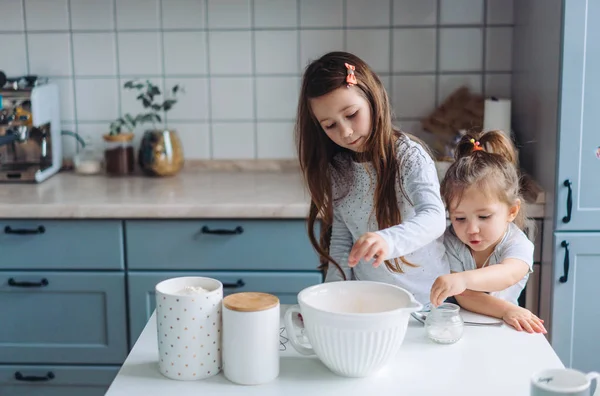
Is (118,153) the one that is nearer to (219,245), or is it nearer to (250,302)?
(219,245)

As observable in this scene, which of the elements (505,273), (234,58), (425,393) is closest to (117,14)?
(234,58)

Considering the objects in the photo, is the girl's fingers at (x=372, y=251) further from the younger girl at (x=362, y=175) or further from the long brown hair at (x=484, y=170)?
the long brown hair at (x=484, y=170)

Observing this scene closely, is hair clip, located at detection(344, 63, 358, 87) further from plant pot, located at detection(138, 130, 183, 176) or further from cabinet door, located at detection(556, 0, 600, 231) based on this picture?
plant pot, located at detection(138, 130, 183, 176)

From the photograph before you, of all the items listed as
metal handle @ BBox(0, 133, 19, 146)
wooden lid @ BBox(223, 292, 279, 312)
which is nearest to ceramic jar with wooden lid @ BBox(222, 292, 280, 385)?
wooden lid @ BBox(223, 292, 279, 312)

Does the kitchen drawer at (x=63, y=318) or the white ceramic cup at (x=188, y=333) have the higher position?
the white ceramic cup at (x=188, y=333)

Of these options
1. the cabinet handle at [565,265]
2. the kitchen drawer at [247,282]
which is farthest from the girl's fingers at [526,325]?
the kitchen drawer at [247,282]

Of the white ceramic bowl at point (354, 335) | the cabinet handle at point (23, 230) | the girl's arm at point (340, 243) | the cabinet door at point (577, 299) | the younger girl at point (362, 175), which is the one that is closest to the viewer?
the white ceramic bowl at point (354, 335)

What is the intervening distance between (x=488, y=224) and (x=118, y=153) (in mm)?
1679

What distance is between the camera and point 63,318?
2527 millimetres

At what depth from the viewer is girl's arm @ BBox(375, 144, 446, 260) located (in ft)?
4.17

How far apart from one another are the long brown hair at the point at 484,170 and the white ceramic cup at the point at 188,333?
22.1 inches

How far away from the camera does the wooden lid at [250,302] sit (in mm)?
1181

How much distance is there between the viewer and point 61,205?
2.41 meters

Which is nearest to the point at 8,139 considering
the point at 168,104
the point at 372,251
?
the point at 168,104
